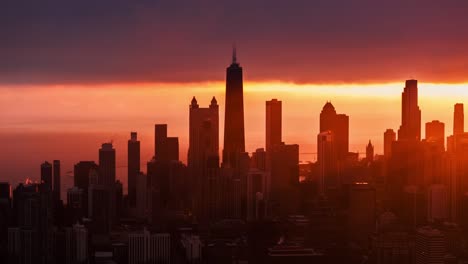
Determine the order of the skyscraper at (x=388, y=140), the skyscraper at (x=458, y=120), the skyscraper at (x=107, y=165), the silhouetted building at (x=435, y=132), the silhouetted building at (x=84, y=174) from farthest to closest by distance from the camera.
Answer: the silhouetted building at (x=435, y=132) → the skyscraper at (x=388, y=140) → the skyscraper at (x=458, y=120) → the skyscraper at (x=107, y=165) → the silhouetted building at (x=84, y=174)

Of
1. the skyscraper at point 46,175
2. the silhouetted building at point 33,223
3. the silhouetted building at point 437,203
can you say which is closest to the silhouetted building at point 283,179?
the silhouetted building at point 437,203

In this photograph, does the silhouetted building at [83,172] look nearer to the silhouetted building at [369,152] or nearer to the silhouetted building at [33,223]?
the silhouetted building at [33,223]

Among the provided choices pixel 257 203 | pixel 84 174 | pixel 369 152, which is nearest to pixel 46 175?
pixel 84 174

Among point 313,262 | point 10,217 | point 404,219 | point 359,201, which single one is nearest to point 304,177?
point 359,201

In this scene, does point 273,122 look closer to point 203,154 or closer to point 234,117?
point 203,154

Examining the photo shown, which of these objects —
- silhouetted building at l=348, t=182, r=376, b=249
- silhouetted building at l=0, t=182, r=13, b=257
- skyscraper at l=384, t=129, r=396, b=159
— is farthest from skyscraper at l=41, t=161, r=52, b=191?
skyscraper at l=384, t=129, r=396, b=159

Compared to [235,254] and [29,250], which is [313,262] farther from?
[29,250]

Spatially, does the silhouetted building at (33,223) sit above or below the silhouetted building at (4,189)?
below

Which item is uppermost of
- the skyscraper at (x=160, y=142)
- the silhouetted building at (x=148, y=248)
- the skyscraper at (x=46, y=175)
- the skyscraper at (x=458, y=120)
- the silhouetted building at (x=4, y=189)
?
the skyscraper at (x=458, y=120)
